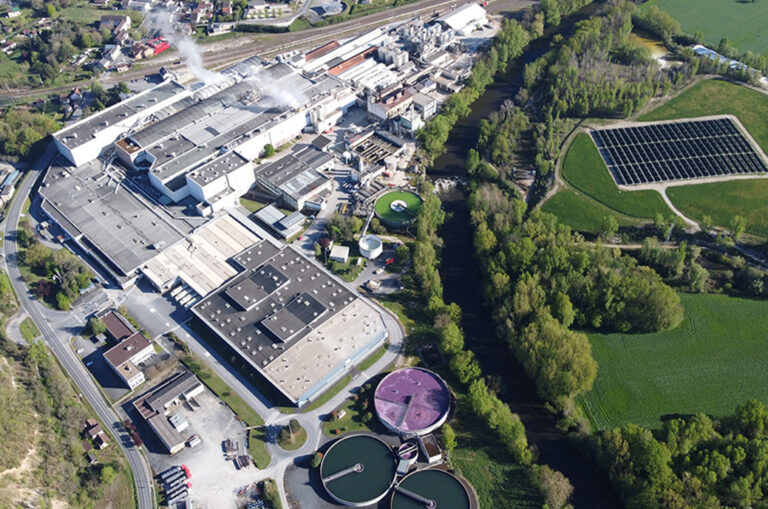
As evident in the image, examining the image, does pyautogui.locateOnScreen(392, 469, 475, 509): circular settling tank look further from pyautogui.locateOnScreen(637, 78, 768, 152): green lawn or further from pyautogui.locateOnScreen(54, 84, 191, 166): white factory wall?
pyautogui.locateOnScreen(637, 78, 768, 152): green lawn

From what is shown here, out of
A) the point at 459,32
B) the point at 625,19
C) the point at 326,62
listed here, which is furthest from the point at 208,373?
the point at 625,19

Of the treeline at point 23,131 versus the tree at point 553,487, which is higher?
the treeline at point 23,131

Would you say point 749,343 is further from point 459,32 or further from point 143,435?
point 459,32

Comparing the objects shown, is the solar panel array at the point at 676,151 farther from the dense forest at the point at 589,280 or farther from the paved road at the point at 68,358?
the paved road at the point at 68,358

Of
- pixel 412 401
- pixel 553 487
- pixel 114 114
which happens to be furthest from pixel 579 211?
pixel 114 114

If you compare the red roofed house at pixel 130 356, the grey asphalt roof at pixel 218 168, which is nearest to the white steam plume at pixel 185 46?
the grey asphalt roof at pixel 218 168

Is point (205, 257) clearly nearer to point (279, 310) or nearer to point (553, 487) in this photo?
point (279, 310)
